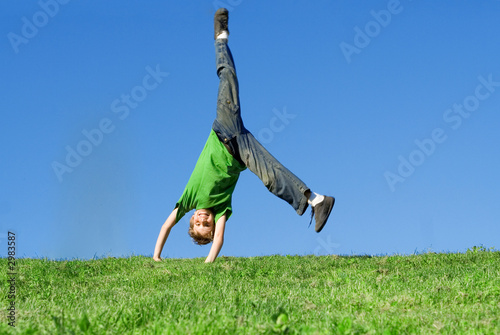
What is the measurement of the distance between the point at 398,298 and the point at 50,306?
4.46 meters

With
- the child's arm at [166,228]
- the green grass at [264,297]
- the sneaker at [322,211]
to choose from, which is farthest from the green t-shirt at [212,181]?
the sneaker at [322,211]

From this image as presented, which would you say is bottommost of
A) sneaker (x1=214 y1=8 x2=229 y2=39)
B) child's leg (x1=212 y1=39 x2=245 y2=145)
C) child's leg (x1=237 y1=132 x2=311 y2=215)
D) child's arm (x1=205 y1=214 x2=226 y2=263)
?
child's arm (x1=205 y1=214 x2=226 y2=263)

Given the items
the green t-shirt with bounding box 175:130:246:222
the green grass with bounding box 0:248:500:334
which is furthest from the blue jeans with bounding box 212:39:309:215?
the green grass with bounding box 0:248:500:334

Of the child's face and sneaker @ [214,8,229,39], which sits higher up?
sneaker @ [214,8,229,39]

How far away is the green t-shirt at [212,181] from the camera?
1120 cm

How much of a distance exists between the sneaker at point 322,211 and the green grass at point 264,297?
0.94 m

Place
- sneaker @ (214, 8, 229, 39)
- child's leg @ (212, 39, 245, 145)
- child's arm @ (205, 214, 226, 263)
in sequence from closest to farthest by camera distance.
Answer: child's leg @ (212, 39, 245, 145), sneaker @ (214, 8, 229, 39), child's arm @ (205, 214, 226, 263)

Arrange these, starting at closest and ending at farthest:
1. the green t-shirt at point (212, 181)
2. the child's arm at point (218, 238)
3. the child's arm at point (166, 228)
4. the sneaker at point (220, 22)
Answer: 1. the green t-shirt at point (212, 181)
2. the sneaker at point (220, 22)
3. the child's arm at point (218, 238)
4. the child's arm at point (166, 228)

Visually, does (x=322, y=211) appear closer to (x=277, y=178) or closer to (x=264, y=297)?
(x=277, y=178)

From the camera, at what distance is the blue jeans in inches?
400

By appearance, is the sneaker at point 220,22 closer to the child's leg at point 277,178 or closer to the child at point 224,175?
the child at point 224,175

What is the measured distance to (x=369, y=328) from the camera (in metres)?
5.06

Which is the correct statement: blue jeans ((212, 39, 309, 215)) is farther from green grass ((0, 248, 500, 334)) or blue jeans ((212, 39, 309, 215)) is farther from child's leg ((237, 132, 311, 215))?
green grass ((0, 248, 500, 334))

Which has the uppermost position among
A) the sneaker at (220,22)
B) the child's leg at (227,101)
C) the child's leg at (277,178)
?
the sneaker at (220,22)
